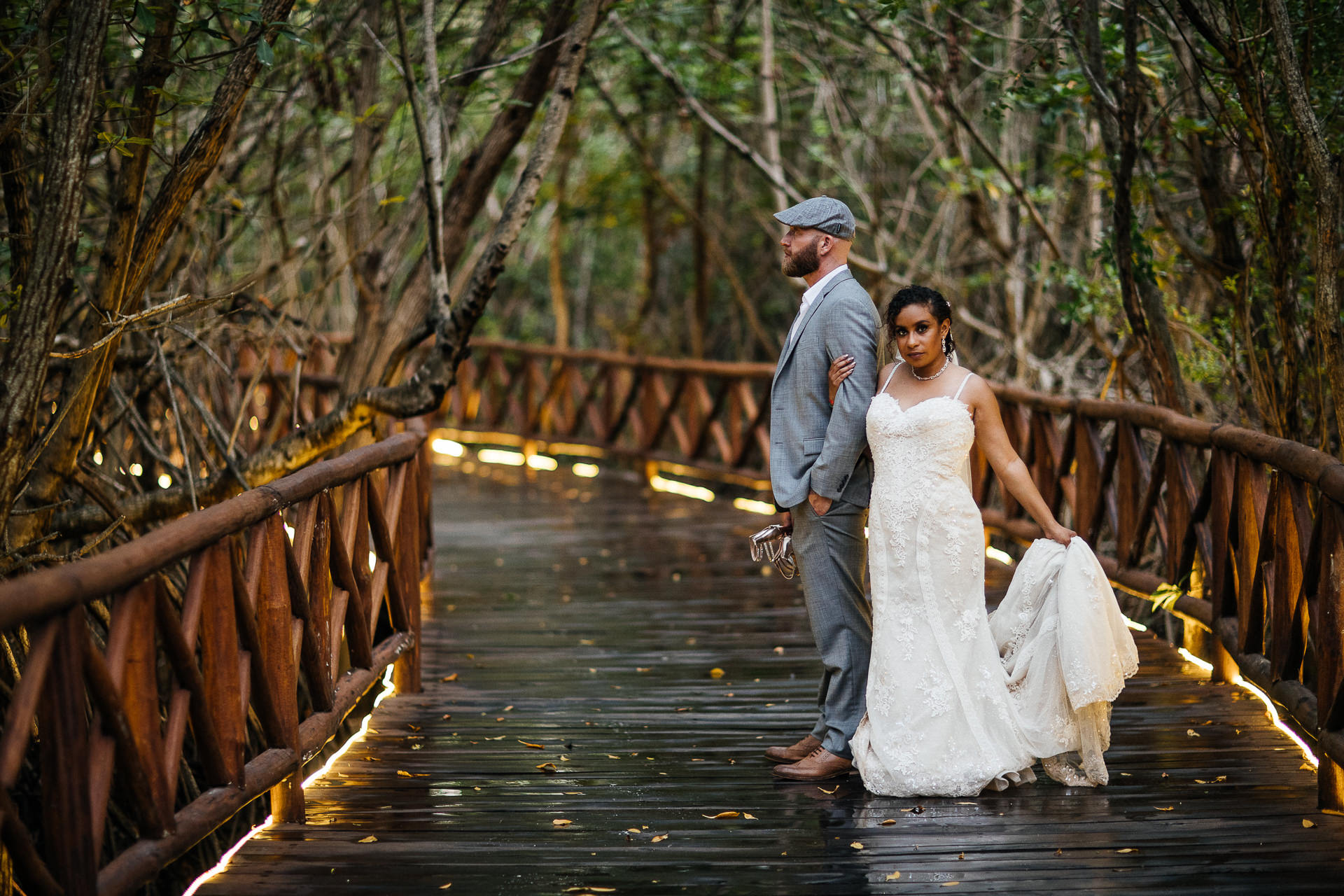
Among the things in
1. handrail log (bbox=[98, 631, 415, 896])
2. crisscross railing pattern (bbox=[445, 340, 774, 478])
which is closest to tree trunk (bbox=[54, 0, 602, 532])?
handrail log (bbox=[98, 631, 415, 896])

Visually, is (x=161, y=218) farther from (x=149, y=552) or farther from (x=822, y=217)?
(x=822, y=217)

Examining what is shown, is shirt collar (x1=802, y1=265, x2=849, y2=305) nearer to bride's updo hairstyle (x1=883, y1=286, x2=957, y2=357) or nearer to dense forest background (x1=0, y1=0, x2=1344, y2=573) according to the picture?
bride's updo hairstyle (x1=883, y1=286, x2=957, y2=357)

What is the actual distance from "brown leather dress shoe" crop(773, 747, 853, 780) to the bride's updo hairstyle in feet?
3.90

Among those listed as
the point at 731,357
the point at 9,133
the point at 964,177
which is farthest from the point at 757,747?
the point at 731,357

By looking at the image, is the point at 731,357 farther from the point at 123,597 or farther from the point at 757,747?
the point at 123,597

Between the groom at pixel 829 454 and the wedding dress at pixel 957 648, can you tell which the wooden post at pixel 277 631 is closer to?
the groom at pixel 829 454

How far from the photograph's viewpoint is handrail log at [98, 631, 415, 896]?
8.47 ft

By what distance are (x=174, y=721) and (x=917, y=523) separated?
6.48ft

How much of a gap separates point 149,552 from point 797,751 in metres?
2.05

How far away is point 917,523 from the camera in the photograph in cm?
367

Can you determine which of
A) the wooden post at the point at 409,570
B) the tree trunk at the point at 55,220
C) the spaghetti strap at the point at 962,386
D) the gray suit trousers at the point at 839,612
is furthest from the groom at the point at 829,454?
the tree trunk at the point at 55,220

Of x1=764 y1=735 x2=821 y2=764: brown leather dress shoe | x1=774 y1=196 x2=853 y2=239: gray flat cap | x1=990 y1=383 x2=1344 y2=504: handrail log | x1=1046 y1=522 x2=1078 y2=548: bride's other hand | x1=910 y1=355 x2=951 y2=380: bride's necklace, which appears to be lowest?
x1=764 y1=735 x2=821 y2=764: brown leather dress shoe

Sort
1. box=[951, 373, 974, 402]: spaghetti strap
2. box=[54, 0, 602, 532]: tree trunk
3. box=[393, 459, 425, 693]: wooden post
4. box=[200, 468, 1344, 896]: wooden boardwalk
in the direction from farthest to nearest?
box=[54, 0, 602, 532]: tree trunk
box=[393, 459, 425, 693]: wooden post
box=[951, 373, 974, 402]: spaghetti strap
box=[200, 468, 1344, 896]: wooden boardwalk

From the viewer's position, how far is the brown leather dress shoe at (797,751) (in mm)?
3949
